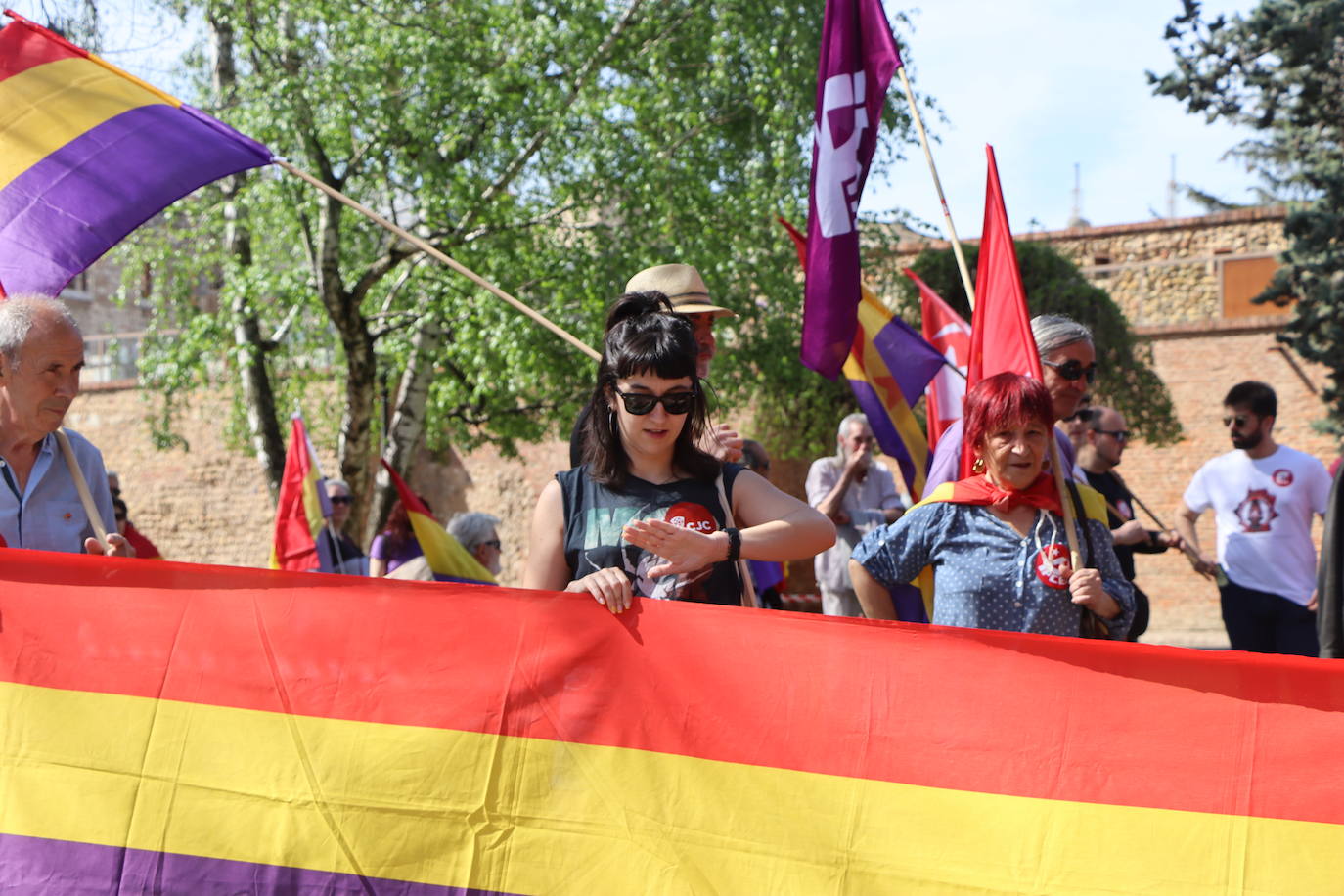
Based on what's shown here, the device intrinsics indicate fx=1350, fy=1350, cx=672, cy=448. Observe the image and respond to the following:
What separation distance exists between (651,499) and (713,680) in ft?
1.40

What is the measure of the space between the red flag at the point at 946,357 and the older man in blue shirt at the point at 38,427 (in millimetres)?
3680

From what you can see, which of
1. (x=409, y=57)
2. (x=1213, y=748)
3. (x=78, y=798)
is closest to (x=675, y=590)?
(x=1213, y=748)

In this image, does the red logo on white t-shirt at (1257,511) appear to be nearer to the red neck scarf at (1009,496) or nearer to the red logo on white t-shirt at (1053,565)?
the red neck scarf at (1009,496)

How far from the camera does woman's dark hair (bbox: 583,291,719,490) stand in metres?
2.96

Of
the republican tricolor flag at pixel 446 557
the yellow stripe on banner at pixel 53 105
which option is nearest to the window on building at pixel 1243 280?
the republican tricolor flag at pixel 446 557

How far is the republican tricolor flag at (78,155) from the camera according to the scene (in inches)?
153

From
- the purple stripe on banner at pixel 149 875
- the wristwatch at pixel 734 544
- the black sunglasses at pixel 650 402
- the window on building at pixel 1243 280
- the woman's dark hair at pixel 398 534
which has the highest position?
the window on building at pixel 1243 280

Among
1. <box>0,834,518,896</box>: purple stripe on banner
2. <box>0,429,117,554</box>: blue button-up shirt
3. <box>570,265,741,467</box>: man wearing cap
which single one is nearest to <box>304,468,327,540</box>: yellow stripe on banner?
<box>570,265,741,467</box>: man wearing cap

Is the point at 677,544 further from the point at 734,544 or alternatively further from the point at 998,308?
the point at 998,308

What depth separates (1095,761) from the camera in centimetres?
265

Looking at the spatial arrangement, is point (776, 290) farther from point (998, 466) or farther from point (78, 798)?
point (78, 798)

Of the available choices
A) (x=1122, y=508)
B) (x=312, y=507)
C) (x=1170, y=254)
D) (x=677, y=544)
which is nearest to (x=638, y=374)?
(x=677, y=544)

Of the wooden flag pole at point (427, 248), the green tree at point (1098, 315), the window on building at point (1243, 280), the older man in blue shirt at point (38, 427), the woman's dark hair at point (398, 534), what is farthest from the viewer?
the window on building at point (1243, 280)

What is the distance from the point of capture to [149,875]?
279cm
